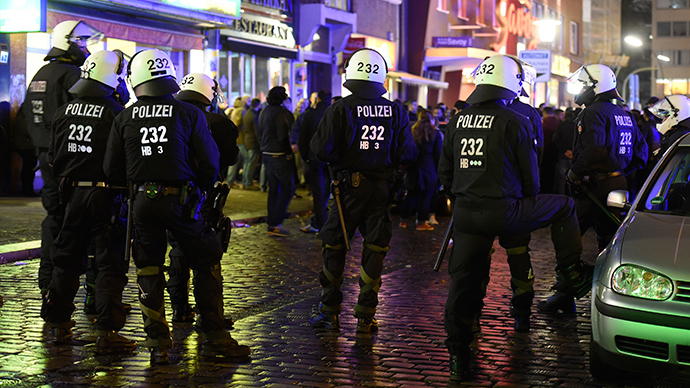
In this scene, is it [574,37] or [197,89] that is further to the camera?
[574,37]

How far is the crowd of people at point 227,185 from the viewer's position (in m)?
5.76

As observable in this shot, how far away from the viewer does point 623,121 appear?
8039 mm

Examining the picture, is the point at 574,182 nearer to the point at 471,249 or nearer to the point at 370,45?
the point at 471,249

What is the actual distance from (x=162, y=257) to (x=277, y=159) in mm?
6653

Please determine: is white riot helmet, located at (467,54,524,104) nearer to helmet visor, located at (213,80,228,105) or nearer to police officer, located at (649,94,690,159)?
helmet visor, located at (213,80,228,105)

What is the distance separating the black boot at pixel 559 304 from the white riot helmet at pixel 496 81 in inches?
86.1

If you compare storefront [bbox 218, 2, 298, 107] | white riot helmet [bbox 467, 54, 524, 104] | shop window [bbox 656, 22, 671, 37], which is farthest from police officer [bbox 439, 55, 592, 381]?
shop window [bbox 656, 22, 671, 37]

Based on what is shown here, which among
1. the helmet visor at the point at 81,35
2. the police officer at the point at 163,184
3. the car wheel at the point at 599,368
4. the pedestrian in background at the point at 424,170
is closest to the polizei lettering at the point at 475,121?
the car wheel at the point at 599,368

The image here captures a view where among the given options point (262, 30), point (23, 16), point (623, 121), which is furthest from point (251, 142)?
point (623, 121)

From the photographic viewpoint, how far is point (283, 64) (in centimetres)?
2580

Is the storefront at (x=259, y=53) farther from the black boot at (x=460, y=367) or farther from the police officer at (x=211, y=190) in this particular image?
the black boot at (x=460, y=367)

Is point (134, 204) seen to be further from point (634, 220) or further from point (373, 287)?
point (634, 220)

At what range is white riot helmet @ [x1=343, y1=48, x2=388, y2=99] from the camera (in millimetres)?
7043

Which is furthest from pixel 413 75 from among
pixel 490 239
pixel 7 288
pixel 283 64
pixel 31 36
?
pixel 490 239
